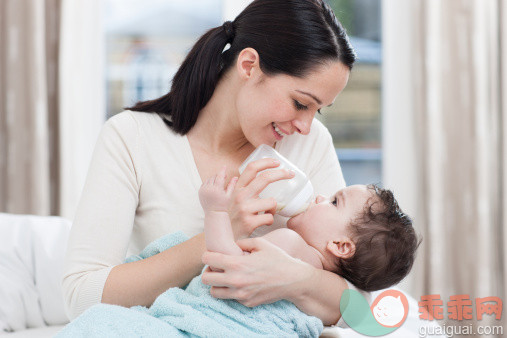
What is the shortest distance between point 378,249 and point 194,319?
0.45m

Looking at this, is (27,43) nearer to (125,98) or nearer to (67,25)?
(67,25)

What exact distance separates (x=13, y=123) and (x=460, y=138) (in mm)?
2360

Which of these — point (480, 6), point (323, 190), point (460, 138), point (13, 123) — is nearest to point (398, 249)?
point (323, 190)

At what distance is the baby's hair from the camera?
1309 mm

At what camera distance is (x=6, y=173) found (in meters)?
3.12

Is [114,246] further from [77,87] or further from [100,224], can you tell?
[77,87]

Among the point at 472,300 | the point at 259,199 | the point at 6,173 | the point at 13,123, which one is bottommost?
the point at 472,300

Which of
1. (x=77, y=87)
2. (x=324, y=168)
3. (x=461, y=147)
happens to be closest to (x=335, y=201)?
(x=324, y=168)

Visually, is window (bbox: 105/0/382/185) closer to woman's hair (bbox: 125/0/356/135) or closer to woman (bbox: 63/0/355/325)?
woman (bbox: 63/0/355/325)

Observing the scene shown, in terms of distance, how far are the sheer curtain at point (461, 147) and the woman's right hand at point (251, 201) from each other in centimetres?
208

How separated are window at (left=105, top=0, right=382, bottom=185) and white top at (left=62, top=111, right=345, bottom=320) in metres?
1.88

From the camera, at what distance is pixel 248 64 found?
147 centimetres

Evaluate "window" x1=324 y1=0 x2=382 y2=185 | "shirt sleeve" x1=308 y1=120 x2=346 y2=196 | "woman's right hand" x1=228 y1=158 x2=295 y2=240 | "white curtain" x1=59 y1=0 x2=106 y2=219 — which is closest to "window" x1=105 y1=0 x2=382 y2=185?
"window" x1=324 y1=0 x2=382 y2=185

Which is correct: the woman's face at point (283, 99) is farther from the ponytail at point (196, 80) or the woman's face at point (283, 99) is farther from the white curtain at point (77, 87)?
the white curtain at point (77, 87)
